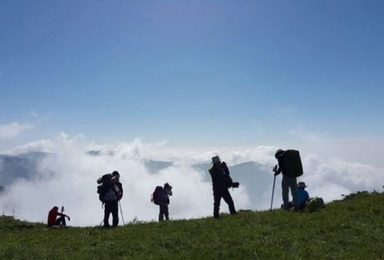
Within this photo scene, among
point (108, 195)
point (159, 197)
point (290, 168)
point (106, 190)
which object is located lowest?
point (108, 195)

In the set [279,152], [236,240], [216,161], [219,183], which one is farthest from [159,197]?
[236,240]

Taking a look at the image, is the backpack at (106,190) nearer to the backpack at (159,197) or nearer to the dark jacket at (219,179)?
the dark jacket at (219,179)

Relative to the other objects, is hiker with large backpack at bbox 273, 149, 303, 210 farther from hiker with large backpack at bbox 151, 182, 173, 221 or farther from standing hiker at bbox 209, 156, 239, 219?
hiker with large backpack at bbox 151, 182, 173, 221

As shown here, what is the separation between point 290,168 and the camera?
67.7 ft

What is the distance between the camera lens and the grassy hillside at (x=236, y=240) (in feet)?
41.9

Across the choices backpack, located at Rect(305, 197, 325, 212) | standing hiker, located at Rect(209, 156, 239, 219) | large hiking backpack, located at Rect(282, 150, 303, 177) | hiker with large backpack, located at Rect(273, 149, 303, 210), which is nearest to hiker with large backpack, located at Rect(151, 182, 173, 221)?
standing hiker, located at Rect(209, 156, 239, 219)

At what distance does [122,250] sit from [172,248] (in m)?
1.78

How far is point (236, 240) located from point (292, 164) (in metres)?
7.88

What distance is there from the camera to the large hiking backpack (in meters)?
20.6

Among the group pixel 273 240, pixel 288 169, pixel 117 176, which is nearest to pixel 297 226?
pixel 273 240

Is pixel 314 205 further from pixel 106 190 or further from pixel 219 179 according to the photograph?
pixel 106 190

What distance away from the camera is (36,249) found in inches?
574

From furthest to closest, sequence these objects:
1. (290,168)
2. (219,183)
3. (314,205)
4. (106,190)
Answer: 1. (219,183)
2. (290,168)
3. (106,190)
4. (314,205)

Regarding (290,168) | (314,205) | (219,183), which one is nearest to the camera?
(314,205)
